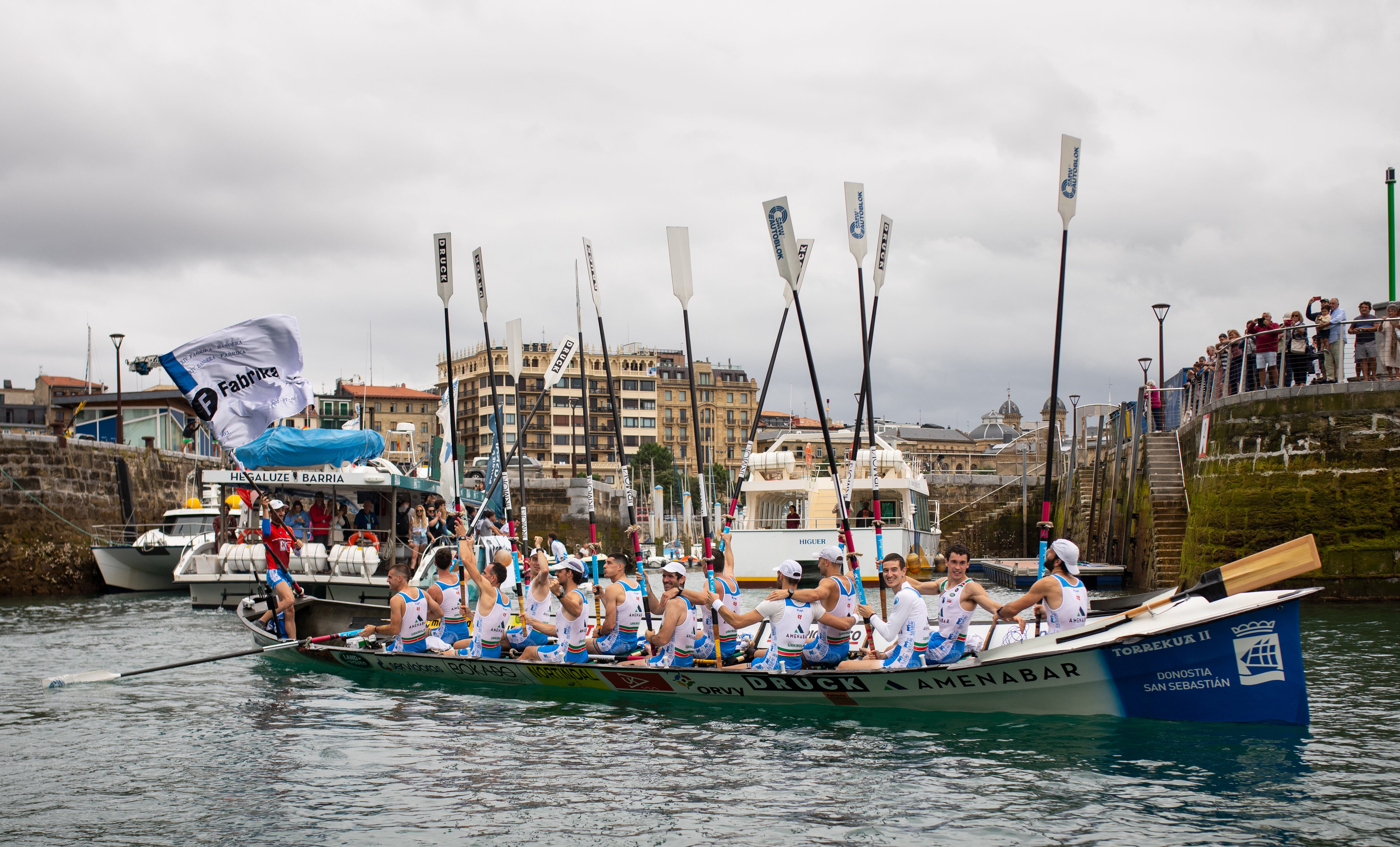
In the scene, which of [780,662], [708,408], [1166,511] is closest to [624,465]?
[780,662]

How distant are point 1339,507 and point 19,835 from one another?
22284 millimetres

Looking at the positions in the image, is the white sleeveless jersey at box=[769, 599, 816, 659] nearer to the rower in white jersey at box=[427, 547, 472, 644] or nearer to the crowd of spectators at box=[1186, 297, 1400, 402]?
the rower in white jersey at box=[427, 547, 472, 644]

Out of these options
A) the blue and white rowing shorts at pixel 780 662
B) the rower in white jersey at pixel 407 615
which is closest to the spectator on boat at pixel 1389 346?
the blue and white rowing shorts at pixel 780 662

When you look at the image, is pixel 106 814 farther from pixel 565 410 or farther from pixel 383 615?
pixel 565 410

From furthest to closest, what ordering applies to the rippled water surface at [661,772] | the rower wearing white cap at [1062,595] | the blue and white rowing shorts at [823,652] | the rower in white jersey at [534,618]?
the rower in white jersey at [534,618] < the blue and white rowing shorts at [823,652] < the rower wearing white cap at [1062,595] < the rippled water surface at [661,772]

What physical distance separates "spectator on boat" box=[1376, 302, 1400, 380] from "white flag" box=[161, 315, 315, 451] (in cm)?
2031

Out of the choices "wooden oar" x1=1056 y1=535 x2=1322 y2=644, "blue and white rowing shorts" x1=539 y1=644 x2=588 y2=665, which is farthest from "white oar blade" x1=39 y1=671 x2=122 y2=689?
"wooden oar" x1=1056 y1=535 x2=1322 y2=644

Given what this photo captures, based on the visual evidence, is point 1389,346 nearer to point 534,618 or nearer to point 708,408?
point 534,618

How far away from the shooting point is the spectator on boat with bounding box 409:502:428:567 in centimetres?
2970

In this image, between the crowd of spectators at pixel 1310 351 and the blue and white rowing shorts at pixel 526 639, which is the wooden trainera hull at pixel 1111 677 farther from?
the crowd of spectators at pixel 1310 351

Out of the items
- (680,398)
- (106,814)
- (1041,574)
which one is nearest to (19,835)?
(106,814)

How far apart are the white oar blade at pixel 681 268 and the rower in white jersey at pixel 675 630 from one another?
4.84 metres

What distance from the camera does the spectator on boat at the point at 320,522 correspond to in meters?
29.4

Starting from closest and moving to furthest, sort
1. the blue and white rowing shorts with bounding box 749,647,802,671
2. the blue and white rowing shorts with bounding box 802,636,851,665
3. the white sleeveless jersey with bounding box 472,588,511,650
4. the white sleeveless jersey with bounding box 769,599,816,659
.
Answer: the white sleeveless jersey with bounding box 769,599,816,659
the blue and white rowing shorts with bounding box 749,647,802,671
the blue and white rowing shorts with bounding box 802,636,851,665
the white sleeveless jersey with bounding box 472,588,511,650
